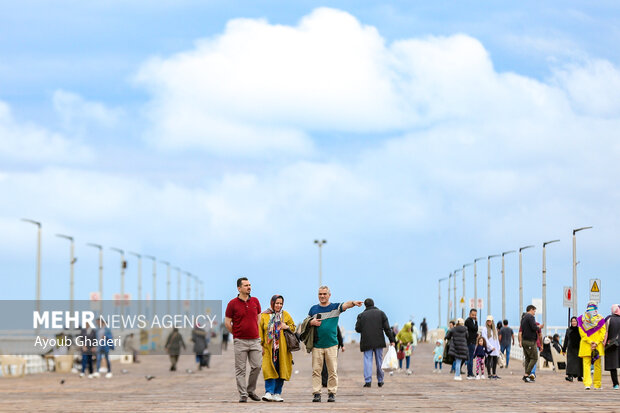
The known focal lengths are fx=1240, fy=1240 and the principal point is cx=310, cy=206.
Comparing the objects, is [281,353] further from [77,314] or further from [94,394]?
[77,314]

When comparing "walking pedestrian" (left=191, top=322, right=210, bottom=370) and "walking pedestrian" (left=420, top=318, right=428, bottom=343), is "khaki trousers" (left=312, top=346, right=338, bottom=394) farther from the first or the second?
"walking pedestrian" (left=420, top=318, right=428, bottom=343)

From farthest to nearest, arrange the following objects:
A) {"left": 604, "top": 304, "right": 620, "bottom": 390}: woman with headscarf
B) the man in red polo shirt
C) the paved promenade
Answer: {"left": 604, "top": 304, "right": 620, "bottom": 390}: woman with headscarf < the man in red polo shirt < the paved promenade

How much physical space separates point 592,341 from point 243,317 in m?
9.20

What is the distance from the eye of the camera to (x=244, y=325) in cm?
2159

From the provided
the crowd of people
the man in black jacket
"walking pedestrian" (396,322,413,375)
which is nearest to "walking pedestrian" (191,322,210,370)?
"walking pedestrian" (396,322,413,375)

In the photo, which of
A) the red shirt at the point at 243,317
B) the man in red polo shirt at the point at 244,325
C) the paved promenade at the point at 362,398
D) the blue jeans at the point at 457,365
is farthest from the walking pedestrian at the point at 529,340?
the red shirt at the point at 243,317

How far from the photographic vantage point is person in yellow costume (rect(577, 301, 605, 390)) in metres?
27.1

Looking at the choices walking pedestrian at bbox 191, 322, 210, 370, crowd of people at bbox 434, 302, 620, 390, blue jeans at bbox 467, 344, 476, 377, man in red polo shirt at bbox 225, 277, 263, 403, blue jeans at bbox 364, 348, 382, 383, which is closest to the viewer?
man in red polo shirt at bbox 225, 277, 263, 403

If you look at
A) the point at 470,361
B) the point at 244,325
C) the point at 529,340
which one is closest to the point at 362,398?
the point at 244,325

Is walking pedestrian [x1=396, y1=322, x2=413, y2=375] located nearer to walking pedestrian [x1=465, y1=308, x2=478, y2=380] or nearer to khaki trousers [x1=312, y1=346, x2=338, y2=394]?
walking pedestrian [x1=465, y1=308, x2=478, y2=380]

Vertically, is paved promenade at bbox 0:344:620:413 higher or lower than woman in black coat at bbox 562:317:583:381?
lower

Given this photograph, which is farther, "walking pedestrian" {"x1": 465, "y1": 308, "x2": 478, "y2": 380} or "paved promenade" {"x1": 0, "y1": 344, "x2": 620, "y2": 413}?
"walking pedestrian" {"x1": 465, "y1": 308, "x2": 478, "y2": 380}

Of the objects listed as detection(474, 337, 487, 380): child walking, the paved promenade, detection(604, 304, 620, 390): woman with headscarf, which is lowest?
the paved promenade

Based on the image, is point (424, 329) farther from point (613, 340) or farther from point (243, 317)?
point (243, 317)
